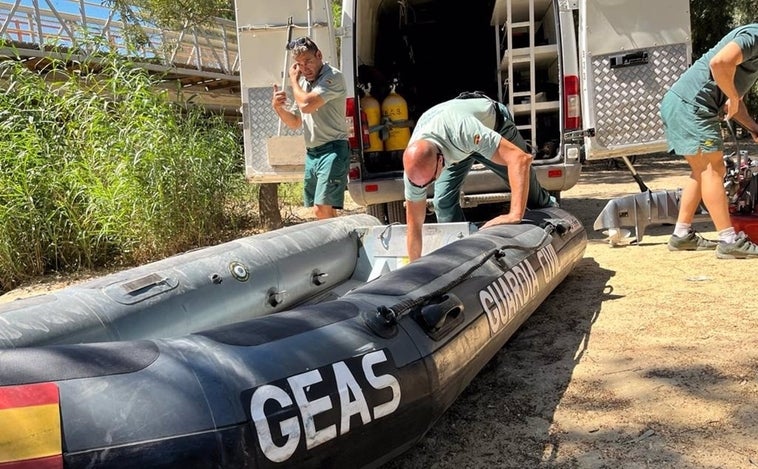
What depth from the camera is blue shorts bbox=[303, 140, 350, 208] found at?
16.4ft

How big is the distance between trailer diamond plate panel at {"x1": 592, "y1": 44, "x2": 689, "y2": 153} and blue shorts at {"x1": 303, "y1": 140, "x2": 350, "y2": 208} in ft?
6.69

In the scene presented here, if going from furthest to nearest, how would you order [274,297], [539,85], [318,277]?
[539,85]
[318,277]
[274,297]

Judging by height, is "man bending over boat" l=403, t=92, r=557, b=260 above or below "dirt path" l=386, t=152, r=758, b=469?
above

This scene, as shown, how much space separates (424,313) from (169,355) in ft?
2.88

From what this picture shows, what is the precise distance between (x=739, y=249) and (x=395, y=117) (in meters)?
3.12

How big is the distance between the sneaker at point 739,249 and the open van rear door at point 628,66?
1080mm

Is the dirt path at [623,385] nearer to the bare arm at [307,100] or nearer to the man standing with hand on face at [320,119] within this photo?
the man standing with hand on face at [320,119]

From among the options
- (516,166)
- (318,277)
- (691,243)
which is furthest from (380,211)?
(691,243)

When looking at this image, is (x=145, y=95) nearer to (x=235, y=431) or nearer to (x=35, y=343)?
(x=35, y=343)

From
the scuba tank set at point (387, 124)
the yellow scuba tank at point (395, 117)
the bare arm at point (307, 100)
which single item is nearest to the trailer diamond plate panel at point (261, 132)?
the bare arm at point (307, 100)

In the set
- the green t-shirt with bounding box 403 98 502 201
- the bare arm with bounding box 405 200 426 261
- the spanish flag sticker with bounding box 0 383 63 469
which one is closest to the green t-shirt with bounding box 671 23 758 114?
the green t-shirt with bounding box 403 98 502 201

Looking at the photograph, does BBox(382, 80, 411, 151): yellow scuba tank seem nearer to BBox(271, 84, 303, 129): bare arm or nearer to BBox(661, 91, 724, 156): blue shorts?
BBox(271, 84, 303, 129): bare arm

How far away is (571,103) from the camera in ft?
17.6

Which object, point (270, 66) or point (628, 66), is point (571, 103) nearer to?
point (628, 66)
